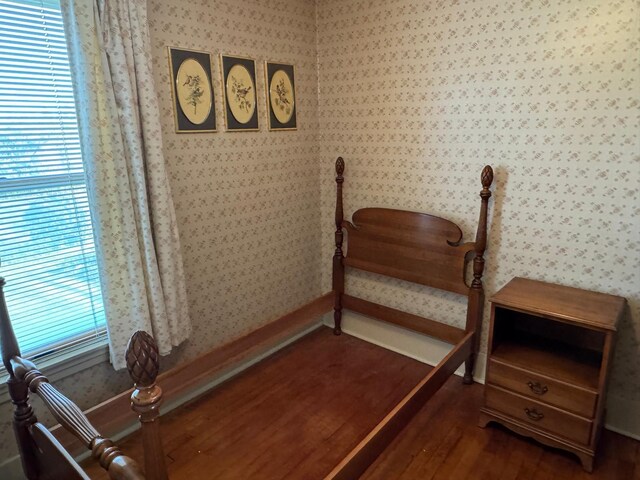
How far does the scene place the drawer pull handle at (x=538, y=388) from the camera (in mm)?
2025

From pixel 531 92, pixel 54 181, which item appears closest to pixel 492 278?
pixel 531 92

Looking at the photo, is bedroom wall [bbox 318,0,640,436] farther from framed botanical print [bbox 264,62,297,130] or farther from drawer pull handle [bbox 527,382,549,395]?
drawer pull handle [bbox 527,382,549,395]

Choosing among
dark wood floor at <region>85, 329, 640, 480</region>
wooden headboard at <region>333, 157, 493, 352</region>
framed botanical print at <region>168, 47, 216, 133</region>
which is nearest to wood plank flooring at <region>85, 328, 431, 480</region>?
→ dark wood floor at <region>85, 329, 640, 480</region>

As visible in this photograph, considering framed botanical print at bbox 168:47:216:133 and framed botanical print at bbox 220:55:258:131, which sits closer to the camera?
framed botanical print at bbox 168:47:216:133

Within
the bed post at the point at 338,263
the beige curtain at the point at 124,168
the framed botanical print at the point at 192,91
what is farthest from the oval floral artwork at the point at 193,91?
the bed post at the point at 338,263

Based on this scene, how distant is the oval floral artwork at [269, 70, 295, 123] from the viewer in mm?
2785

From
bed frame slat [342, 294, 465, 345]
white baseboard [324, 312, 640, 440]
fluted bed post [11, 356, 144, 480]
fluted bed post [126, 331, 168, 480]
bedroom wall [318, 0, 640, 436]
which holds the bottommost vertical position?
white baseboard [324, 312, 640, 440]

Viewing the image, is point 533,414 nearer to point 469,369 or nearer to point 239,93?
point 469,369

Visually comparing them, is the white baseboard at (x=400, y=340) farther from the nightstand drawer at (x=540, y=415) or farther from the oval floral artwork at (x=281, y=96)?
the oval floral artwork at (x=281, y=96)

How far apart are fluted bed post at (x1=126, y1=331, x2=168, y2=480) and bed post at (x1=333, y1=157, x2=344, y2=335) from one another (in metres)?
2.15

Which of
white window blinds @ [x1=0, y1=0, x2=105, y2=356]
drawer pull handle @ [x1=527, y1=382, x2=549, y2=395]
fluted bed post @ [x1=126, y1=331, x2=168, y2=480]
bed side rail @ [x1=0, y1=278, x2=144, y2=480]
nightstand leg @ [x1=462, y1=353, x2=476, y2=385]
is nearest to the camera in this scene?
fluted bed post @ [x1=126, y1=331, x2=168, y2=480]

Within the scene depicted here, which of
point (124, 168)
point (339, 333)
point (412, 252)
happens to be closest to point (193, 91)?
point (124, 168)

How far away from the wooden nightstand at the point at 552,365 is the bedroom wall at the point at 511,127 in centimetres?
20

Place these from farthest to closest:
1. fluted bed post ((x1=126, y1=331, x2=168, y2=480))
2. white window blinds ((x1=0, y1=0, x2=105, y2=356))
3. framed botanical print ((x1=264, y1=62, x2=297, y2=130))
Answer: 1. framed botanical print ((x1=264, y1=62, x2=297, y2=130))
2. white window blinds ((x1=0, y1=0, x2=105, y2=356))
3. fluted bed post ((x1=126, y1=331, x2=168, y2=480))
